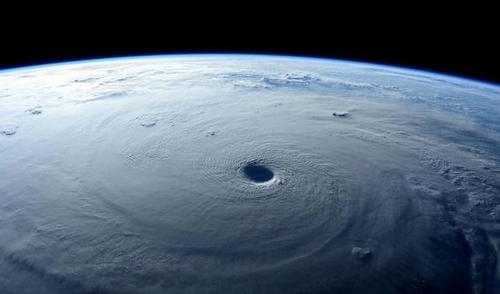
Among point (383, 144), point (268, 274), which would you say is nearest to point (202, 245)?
point (268, 274)

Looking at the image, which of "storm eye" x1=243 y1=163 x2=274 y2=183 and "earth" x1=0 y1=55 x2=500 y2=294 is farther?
"storm eye" x1=243 y1=163 x2=274 y2=183

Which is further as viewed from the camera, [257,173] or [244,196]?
[257,173]

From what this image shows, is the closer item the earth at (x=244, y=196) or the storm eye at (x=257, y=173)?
the earth at (x=244, y=196)

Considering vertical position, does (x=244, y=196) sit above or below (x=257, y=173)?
below
